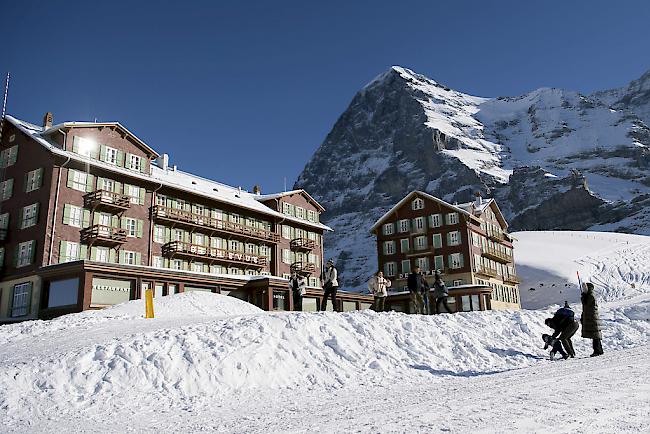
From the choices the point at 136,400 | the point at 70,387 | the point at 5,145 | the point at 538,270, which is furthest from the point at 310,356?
the point at 538,270

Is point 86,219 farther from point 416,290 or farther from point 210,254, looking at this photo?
point 416,290

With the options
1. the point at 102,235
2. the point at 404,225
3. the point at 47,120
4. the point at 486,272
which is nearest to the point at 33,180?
the point at 102,235

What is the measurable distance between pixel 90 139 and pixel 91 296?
1171 centimetres

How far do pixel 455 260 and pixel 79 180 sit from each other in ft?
125

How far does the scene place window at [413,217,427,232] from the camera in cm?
6114

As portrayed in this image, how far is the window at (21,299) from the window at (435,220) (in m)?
40.7

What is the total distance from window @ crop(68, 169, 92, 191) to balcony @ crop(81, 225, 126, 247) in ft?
8.69

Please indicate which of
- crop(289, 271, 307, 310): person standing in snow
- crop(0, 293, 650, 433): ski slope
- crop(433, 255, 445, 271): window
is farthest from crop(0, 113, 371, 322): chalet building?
crop(433, 255, 445, 271): window

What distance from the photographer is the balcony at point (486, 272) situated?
191 feet

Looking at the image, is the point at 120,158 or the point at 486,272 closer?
the point at 120,158

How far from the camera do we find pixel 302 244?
169ft

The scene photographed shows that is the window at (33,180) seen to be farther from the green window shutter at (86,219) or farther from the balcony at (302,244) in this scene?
the balcony at (302,244)

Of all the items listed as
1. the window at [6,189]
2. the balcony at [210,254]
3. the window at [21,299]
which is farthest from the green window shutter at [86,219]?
the balcony at [210,254]

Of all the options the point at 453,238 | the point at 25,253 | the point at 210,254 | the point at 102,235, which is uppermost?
the point at 453,238
